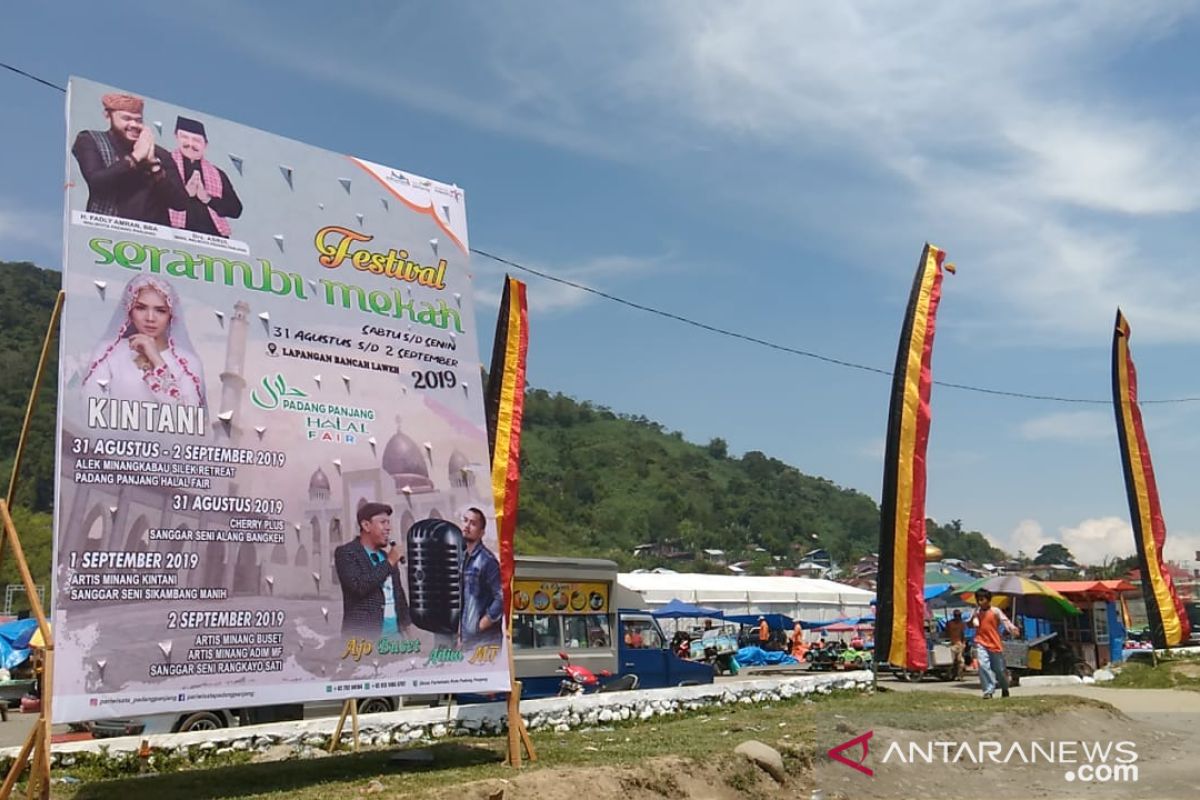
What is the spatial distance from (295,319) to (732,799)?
5.92 metres

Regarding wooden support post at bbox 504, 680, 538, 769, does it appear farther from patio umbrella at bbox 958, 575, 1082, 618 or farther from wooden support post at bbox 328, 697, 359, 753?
patio umbrella at bbox 958, 575, 1082, 618

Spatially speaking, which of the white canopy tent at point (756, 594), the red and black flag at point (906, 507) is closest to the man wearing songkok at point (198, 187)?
the red and black flag at point (906, 507)

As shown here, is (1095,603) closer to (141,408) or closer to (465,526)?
(465,526)

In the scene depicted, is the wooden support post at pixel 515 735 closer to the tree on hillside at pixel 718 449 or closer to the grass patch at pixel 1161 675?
the grass patch at pixel 1161 675

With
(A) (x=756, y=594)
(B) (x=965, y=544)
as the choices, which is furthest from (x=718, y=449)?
(A) (x=756, y=594)

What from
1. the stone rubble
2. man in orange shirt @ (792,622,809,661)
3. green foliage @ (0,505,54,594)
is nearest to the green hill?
green foliage @ (0,505,54,594)

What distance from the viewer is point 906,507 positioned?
1495 centimetres

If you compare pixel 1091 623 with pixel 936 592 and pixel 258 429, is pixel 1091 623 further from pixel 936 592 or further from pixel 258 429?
pixel 258 429

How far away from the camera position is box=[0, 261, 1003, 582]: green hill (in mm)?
90125

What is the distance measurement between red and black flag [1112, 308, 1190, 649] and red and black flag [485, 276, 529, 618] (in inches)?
619

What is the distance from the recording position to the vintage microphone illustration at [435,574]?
378 inches

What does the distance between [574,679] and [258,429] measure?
8682 mm

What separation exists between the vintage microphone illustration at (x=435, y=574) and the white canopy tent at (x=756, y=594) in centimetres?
3034

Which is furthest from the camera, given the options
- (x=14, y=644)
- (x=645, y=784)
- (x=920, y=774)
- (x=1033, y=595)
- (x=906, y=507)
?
(x=14, y=644)
